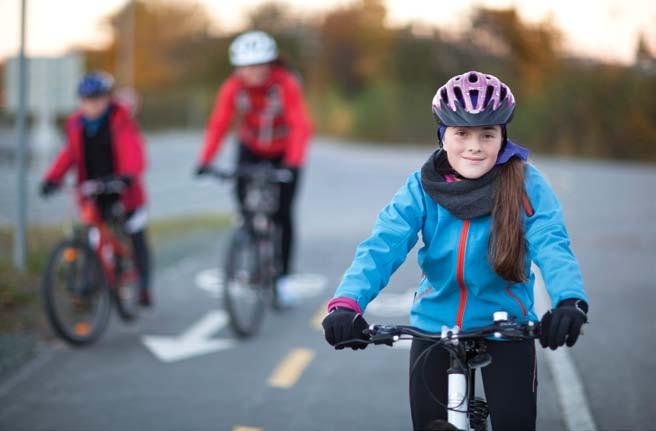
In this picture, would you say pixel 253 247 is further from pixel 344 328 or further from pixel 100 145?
pixel 344 328

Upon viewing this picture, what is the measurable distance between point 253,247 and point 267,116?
1137 millimetres

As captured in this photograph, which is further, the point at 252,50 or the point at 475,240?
the point at 252,50

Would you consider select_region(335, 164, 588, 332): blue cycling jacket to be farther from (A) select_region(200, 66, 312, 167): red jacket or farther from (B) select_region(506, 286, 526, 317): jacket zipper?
(A) select_region(200, 66, 312, 167): red jacket

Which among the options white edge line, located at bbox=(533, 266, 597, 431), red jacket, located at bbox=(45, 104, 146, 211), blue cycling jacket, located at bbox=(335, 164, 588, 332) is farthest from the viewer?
red jacket, located at bbox=(45, 104, 146, 211)

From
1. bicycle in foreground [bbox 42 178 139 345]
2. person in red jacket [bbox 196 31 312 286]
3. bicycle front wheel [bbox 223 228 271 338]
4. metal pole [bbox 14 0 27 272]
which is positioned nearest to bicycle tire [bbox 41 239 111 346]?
bicycle in foreground [bbox 42 178 139 345]

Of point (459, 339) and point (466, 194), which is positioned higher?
point (466, 194)

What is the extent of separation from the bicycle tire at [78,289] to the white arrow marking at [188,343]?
41cm

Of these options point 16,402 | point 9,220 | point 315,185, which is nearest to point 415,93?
point 315,185

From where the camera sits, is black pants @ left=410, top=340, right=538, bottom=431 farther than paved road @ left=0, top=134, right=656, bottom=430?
No

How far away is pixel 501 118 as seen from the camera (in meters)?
3.21

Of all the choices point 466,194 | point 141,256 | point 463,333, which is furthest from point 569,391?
point 141,256

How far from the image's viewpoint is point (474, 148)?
3.25m

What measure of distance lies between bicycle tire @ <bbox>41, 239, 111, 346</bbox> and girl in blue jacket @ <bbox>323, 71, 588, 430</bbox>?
3.71 metres

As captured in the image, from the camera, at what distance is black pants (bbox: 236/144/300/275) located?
7773 mm
